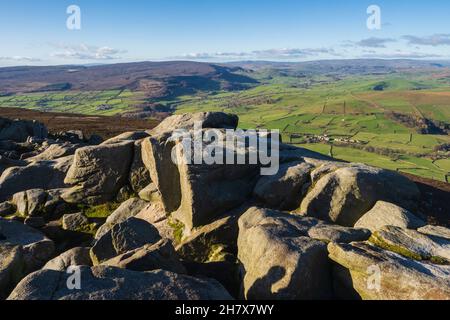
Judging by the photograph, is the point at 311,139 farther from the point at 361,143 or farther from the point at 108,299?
the point at 108,299

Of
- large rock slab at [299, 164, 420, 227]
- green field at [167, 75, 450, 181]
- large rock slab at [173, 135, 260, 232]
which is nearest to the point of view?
large rock slab at [299, 164, 420, 227]

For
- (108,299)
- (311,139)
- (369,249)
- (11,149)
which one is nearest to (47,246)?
(108,299)

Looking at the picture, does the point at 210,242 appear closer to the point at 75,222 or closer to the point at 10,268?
the point at 10,268

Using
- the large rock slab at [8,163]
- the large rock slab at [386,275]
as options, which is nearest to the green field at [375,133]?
the large rock slab at [386,275]

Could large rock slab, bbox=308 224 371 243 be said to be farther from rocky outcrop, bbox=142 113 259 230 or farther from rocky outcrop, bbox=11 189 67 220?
rocky outcrop, bbox=11 189 67 220

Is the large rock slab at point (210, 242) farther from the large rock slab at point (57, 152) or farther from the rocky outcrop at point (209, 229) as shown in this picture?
the large rock slab at point (57, 152)

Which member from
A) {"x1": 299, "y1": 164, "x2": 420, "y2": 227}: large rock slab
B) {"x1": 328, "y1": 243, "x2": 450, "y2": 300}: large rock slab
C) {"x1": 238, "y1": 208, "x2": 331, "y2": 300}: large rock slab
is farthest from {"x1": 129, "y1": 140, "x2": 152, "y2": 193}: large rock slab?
{"x1": 328, "y1": 243, "x2": 450, "y2": 300}: large rock slab
